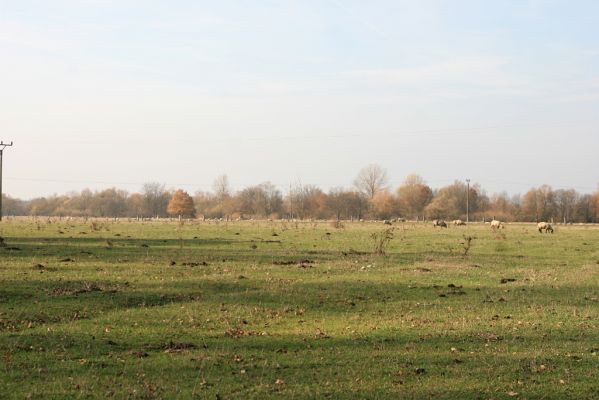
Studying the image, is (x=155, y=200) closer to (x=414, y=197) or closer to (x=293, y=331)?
(x=414, y=197)

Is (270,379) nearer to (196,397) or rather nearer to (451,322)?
(196,397)

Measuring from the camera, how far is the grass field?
31.1ft

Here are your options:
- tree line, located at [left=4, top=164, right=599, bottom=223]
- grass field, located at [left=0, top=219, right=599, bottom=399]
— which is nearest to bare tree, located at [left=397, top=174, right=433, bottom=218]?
tree line, located at [left=4, top=164, right=599, bottom=223]

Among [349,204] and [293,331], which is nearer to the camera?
[293,331]

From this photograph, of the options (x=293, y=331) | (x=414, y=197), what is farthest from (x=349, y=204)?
(x=293, y=331)

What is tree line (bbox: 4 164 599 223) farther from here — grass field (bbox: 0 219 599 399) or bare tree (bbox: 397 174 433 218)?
grass field (bbox: 0 219 599 399)

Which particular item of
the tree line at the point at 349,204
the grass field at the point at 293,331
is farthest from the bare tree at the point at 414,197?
the grass field at the point at 293,331

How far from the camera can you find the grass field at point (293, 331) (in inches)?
373

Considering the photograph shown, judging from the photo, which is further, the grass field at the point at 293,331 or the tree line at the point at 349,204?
the tree line at the point at 349,204

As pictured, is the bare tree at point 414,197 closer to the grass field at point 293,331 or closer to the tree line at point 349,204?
the tree line at point 349,204

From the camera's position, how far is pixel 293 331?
1373 cm

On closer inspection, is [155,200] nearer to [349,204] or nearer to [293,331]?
[349,204]

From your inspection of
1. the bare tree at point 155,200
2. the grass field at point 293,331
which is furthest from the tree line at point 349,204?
the grass field at point 293,331

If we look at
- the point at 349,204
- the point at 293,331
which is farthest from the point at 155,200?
the point at 293,331
